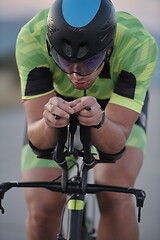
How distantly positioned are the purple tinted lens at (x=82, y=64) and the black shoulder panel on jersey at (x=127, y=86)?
1.45 feet

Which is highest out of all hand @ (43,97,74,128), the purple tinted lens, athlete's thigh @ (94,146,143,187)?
the purple tinted lens

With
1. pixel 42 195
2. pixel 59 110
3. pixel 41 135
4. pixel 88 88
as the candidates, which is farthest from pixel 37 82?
pixel 59 110

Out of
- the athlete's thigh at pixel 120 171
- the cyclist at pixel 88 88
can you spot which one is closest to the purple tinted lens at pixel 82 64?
the cyclist at pixel 88 88

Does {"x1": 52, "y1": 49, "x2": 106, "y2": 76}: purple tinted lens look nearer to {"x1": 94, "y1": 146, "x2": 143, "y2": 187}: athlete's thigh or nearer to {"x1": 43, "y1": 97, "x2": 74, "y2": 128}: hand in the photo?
{"x1": 43, "y1": 97, "x2": 74, "y2": 128}: hand

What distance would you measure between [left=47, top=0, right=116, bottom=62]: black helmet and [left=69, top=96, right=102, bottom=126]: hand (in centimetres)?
34

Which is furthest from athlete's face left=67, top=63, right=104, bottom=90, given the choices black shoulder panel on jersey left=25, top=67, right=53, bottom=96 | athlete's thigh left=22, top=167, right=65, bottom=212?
athlete's thigh left=22, top=167, right=65, bottom=212

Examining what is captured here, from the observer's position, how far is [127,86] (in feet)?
12.7

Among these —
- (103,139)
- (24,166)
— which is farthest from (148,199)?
(103,139)

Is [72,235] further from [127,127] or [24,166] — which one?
[24,166]

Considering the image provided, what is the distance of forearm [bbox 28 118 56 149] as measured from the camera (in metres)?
3.54

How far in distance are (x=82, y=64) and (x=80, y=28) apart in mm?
195

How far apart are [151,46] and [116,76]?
1.00ft

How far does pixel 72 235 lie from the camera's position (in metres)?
3.44

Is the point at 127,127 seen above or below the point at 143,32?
below
